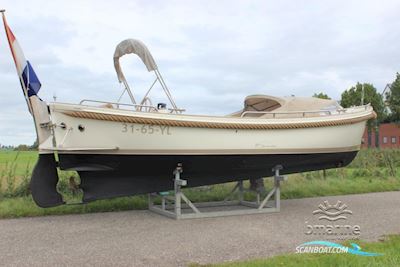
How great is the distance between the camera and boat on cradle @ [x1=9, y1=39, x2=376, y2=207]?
265 inches

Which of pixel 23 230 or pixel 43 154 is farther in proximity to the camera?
pixel 43 154

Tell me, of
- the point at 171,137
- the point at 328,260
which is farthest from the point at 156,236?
the point at 328,260

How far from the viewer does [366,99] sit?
36531 millimetres

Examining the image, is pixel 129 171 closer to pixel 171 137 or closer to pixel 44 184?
pixel 171 137

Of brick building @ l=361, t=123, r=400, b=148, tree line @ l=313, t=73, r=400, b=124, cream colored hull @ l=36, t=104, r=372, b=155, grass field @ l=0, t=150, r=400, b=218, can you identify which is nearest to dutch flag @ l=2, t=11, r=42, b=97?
cream colored hull @ l=36, t=104, r=372, b=155

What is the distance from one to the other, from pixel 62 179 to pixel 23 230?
10.7 ft

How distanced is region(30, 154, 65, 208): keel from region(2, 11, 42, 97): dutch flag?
1.13 meters

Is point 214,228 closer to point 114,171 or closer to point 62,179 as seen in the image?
point 114,171

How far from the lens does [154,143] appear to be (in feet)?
23.1

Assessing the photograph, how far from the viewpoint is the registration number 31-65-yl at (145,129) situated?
270 inches

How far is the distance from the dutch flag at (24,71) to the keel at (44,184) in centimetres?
113

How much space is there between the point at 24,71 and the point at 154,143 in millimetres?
2470

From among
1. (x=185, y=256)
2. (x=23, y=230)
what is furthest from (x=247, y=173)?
(x=23, y=230)

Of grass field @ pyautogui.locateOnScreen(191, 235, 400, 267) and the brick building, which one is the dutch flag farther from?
the brick building
